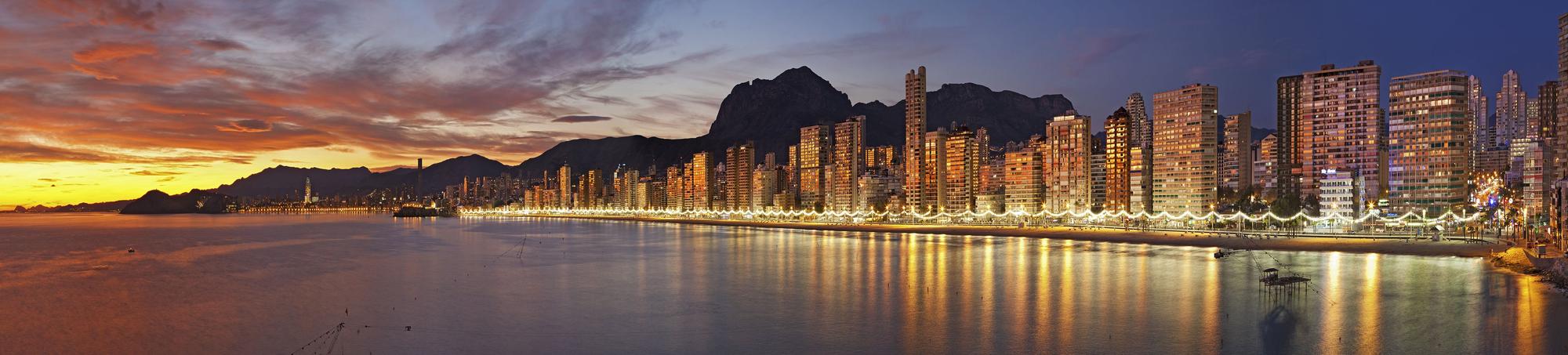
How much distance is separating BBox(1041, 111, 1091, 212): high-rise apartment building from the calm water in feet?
365

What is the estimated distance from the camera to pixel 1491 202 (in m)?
116

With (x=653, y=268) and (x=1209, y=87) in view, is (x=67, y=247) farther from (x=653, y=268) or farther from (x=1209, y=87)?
(x=1209, y=87)

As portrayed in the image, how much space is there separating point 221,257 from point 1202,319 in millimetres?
88086

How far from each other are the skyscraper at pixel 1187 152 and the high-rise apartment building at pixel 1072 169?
53.2 ft

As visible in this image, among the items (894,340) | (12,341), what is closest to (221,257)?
(12,341)

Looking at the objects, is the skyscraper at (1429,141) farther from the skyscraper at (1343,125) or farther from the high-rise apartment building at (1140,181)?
the high-rise apartment building at (1140,181)

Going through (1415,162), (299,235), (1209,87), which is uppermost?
(1209,87)

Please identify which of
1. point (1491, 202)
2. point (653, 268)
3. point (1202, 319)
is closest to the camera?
point (1202, 319)

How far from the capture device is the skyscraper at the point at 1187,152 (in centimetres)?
16600

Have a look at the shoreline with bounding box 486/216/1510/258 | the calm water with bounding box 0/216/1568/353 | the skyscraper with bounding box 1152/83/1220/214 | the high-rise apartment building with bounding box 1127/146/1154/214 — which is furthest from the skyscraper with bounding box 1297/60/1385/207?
the calm water with bounding box 0/216/1568/353

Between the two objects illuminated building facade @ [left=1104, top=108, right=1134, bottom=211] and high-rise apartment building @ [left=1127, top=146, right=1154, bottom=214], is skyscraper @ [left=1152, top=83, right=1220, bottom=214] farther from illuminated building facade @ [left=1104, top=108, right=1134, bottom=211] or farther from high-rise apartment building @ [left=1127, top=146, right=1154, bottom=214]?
illuminated building facade @ [left=1104, top=108, right=1134, bottom=211]

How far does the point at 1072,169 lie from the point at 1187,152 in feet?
88.2

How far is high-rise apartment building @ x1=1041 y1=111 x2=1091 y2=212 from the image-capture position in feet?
630

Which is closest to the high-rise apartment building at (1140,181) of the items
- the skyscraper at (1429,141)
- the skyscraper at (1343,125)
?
the skyscraper at (1343,125)
